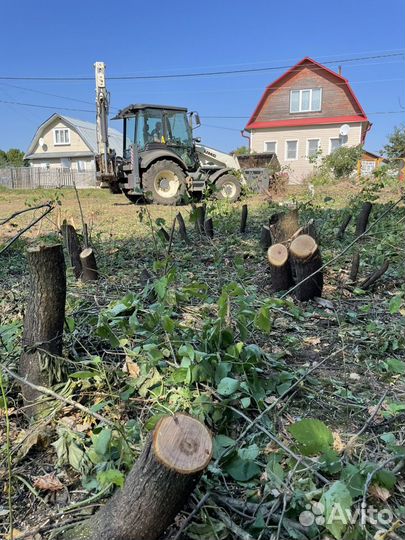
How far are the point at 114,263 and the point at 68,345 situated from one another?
9.22ft

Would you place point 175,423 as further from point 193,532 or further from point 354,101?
point 354,101

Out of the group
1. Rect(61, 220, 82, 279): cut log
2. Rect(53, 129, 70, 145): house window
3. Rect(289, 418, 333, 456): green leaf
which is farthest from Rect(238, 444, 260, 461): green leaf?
Rect(53, 129, 70, 145): house window

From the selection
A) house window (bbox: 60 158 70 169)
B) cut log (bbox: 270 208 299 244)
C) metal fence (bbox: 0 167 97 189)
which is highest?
house window (bbox: 60 158 70 169)

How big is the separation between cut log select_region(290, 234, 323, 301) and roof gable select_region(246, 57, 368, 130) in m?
23.4

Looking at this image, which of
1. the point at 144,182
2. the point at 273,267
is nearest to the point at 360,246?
the point at 273,267

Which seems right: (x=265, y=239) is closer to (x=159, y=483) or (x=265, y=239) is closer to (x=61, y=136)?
(x=159, y=483)

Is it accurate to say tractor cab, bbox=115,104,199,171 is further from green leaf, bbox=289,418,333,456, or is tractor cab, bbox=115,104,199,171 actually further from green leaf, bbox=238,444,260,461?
green leaf, bbox=289,418,333,456

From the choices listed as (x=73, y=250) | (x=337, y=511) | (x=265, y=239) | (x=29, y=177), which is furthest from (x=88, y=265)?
(x=29, y=177)

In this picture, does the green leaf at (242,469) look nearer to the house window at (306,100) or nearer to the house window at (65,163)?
the house window at (306,100)

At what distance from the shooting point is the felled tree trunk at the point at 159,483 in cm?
109

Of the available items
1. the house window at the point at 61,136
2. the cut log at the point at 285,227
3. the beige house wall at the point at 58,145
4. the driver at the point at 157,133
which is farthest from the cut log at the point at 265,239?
the house window at the point at 61,136

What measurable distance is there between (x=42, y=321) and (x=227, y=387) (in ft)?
2.99

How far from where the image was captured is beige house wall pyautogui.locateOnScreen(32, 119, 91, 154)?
110ft

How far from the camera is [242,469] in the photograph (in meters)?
1.52
